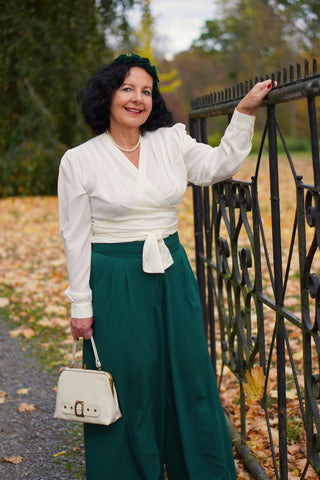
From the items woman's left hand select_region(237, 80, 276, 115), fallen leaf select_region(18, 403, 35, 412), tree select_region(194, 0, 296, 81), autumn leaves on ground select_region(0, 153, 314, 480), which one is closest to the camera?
woman's left hand select_region(237, 80, 276, 115)

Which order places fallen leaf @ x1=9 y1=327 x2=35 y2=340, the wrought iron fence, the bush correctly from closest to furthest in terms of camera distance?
the wrought iron fence → fallen leaf @ x1=9 y1=327 x2=35 y2=340 → the bush

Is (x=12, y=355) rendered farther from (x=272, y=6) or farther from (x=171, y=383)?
(x=272, y=6)

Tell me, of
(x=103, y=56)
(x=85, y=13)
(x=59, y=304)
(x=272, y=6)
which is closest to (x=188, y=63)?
(x=272, y=6)

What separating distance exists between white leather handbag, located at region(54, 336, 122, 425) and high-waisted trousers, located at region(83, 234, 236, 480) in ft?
0.33

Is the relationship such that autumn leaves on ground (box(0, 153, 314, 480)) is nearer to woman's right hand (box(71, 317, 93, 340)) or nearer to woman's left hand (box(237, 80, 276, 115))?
woman's right hand (box(71, 317, 93, 340))

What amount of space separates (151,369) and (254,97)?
1125mm

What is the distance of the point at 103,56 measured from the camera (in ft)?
42.7

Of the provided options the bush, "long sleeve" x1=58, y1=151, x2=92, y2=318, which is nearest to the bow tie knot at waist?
"long sleeve" x1=58, y1=151, x2=92, y2=318

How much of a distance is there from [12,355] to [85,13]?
22.8 ft

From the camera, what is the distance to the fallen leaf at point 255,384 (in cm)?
248

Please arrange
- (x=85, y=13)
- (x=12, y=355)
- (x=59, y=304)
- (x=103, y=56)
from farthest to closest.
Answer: (x=103, y=56) < (x=85, y=13) < (x=59, y=304) < (x=12, y=355)

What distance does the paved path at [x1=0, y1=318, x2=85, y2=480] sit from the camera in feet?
9.53

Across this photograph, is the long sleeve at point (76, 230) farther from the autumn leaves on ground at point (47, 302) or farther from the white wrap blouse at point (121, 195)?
the autumn leaves on ground at point (47, 302)

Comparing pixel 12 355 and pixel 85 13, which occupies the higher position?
pixel 85 13
